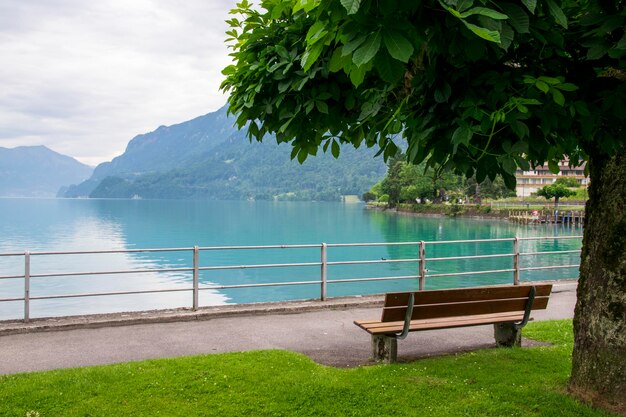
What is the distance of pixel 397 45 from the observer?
2.21 metres

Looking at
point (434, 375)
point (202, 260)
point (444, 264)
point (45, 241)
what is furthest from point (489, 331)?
point (45, 241)

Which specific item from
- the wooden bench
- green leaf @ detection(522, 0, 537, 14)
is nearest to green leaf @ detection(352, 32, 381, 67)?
green leaf @ detection(522, 0, 537, 14)

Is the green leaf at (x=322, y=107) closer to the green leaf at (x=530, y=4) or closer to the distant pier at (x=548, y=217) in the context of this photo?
the green leaf at (x=530, y=4)

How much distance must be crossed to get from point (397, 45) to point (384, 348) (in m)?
5.10

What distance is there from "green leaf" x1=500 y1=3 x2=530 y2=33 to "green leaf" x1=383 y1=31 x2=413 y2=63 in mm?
563

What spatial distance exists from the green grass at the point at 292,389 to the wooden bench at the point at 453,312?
42 cm

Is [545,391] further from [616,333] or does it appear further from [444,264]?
[444,264]

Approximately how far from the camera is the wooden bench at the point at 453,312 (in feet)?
21.5

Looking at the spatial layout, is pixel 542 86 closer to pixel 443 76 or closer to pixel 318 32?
pixel 443 76

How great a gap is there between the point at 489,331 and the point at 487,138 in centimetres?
586

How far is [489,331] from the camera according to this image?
851 centimetres

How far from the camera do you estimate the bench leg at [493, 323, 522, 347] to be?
24.2 ft

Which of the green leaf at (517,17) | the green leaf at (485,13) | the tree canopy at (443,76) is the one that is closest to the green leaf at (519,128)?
the tree canopy at (443,76)

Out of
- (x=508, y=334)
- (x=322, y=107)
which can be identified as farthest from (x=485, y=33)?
(x=508, y=334)
